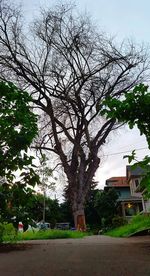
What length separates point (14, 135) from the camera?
8078mm

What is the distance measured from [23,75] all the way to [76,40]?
15.2 feet

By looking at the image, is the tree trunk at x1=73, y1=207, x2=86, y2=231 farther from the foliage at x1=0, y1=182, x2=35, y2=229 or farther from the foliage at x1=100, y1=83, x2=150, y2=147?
the foliage at x1=100, y1=83, x2=150, y2=147

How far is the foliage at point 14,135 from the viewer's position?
8039 millimetres

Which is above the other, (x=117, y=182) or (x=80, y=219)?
(x=117, y=182)

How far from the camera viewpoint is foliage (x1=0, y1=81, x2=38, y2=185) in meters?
8.04

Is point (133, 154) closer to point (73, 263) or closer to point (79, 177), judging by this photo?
point (73, 263)

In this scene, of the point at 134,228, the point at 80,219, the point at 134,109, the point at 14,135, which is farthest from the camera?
the point at 80,219

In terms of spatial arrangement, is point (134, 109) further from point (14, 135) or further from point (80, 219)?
point (80, 219)

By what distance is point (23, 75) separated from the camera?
3136 cm

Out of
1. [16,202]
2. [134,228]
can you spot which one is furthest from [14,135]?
[134,228]

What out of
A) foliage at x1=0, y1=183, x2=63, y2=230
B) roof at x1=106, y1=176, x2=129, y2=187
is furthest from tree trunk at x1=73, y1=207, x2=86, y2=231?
roof at x1=106, y1=176, x2=129, y2=187

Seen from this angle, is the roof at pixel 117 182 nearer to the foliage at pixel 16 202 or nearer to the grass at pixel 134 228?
the grass at pixel 134 228

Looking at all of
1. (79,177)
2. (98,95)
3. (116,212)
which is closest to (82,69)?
(98,95)

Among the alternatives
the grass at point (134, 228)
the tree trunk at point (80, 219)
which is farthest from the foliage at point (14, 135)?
the tree trunk at point (80, 219)
